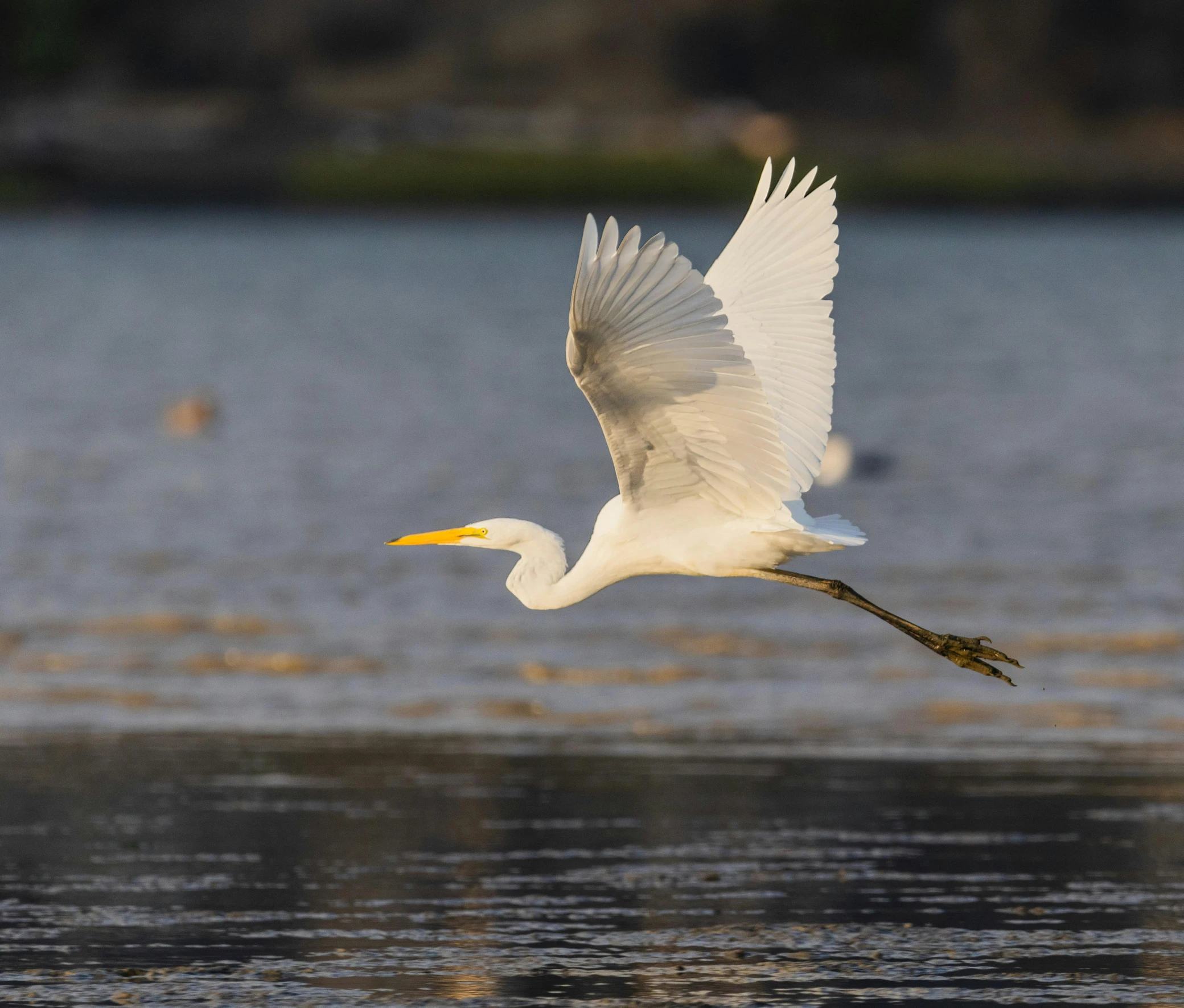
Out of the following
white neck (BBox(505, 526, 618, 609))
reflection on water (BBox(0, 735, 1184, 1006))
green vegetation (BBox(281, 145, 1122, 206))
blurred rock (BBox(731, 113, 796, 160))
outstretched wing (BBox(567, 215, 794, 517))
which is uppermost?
blurred rock (BBox(731, 113, 796, 160))

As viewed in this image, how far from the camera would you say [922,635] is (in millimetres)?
9516

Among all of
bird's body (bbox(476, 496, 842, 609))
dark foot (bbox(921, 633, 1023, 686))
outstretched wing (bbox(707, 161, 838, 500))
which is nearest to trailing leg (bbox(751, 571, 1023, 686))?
dark foot (bbox(921, 633, 1023, 686))

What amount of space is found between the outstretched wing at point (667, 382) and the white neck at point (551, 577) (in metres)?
0.39

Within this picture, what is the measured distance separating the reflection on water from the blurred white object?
1026 centimetres

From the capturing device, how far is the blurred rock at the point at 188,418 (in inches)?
1003

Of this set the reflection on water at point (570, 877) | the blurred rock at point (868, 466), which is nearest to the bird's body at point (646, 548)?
the reflection on water at point (570, 877)

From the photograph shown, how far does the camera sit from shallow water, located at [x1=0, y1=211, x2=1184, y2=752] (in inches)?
476

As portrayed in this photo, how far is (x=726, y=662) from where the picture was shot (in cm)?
1334

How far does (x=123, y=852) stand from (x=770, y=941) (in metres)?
2.69

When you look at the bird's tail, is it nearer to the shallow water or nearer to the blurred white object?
the shallow water

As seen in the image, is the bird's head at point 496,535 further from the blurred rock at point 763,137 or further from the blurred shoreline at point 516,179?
the blurred rock at point 763,137

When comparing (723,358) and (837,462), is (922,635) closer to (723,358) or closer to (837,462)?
(723,358)

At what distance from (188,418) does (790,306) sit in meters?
17.3

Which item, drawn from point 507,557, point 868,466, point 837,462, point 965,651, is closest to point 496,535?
point 965,651
